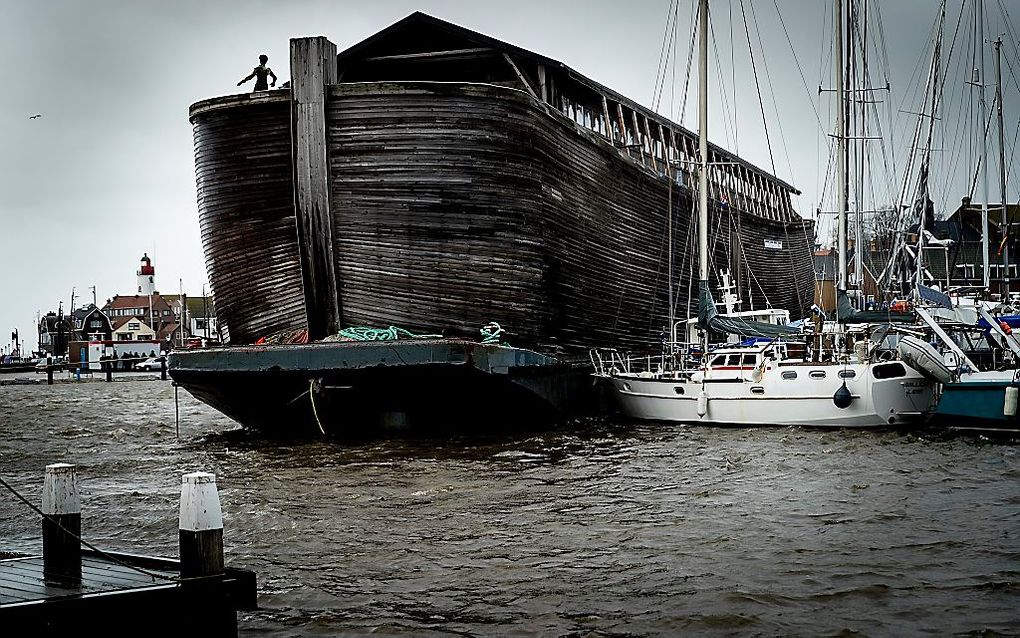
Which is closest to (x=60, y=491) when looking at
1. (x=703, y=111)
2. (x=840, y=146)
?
(x=703, y=111)

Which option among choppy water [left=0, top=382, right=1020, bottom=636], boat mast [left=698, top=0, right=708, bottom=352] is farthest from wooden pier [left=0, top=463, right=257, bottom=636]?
boat mast [left=698, top=0, right=708, bottom=352]

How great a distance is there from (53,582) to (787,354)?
19.9 m

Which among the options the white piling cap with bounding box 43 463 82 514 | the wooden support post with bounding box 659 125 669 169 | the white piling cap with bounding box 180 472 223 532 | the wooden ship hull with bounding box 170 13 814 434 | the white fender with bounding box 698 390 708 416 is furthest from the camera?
the wooden support post with bounding box 659 125 669 169

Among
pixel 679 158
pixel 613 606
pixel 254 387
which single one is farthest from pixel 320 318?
pixel 679 158

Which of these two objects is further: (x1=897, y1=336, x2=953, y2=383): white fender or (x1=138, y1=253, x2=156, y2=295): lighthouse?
(x1=138, y1=253, x2=156, y2=295): lighthouse

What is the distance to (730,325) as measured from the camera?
87.9 feet

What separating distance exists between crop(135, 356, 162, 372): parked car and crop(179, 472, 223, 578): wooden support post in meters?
82.7

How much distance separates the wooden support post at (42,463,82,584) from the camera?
821 cm

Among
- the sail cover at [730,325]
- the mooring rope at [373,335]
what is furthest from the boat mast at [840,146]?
the mooring rope at [373,335]

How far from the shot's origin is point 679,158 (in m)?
39.4

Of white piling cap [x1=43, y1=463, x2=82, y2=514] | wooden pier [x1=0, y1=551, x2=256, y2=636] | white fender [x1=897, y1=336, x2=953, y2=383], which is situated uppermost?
white fender [x1=897, y1=336, x2=953, y2=383]

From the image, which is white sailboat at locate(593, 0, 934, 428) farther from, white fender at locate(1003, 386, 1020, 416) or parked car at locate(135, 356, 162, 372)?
parked car at locate(135, 356, 162, 372)

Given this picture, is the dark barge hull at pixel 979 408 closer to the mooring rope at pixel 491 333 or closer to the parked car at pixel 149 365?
the mooring rope at pixel 491 333

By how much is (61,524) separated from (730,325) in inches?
804
